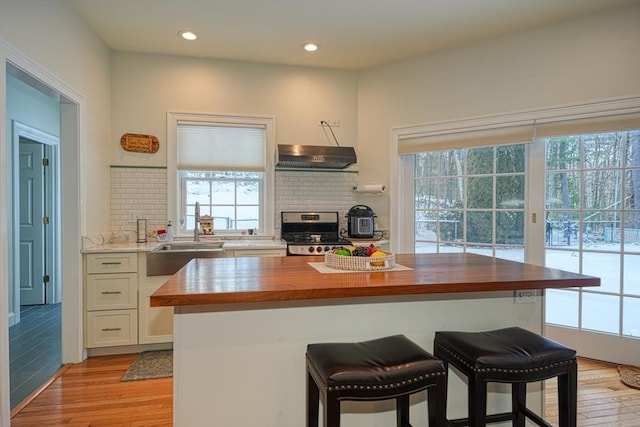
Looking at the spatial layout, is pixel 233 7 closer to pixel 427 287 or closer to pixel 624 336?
pixel 427 287

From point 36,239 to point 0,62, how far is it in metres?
3.08

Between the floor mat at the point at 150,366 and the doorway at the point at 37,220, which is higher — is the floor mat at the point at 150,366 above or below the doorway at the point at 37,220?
below

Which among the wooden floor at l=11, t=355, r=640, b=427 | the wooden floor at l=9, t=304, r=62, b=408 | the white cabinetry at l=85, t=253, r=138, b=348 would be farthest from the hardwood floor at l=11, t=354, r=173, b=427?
the white cabinetry at l=85, t=253, r=138, b=348

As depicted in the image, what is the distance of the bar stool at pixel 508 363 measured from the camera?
4.55ft

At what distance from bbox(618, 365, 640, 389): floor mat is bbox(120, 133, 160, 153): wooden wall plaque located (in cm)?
442

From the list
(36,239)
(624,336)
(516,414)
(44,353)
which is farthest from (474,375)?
(36,239)

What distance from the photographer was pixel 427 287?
1.46 m

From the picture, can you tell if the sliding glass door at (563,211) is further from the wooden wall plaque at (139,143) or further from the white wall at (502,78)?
the wooden wall plaque at (139,143)

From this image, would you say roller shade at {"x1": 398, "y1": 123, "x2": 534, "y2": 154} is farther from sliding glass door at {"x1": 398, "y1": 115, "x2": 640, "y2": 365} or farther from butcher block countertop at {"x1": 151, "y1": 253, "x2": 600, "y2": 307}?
butcher block countertop at {"x1": 151, "y1": 253, "x2": 600, "y2": 307}

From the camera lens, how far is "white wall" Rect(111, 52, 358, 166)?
12.0 ft

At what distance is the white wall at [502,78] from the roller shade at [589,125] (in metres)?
0.16

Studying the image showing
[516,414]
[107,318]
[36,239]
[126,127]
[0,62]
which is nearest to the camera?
[516,414]

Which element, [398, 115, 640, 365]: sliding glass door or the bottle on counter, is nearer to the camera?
[398, 115, 640, 365]: sliding glass door

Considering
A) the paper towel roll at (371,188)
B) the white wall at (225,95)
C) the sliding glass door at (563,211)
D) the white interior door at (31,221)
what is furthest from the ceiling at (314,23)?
the white interior door at (31,221)
